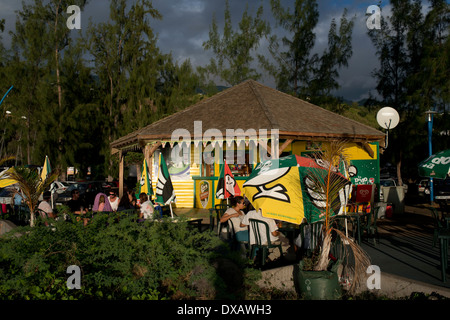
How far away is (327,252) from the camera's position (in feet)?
15.6

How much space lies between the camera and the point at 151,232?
18.9 feet

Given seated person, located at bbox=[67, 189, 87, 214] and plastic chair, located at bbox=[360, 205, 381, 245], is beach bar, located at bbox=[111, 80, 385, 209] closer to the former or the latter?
seated person, located at bbox=[67, 189, 87, 214]

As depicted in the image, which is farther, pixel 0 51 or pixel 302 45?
pixel 0 51

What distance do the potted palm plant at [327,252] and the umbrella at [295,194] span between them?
0.01 metres

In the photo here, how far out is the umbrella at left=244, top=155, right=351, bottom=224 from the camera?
505cm

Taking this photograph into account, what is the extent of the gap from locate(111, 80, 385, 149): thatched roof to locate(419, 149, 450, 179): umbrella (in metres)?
4.66

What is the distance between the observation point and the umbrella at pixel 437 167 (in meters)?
7.22

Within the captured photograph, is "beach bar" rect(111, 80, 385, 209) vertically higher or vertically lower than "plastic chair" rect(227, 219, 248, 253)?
higher

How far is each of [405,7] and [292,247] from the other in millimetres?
19647

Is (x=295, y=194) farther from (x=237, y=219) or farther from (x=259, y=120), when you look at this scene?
(x=259, y=120)

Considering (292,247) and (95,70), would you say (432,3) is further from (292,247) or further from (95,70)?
(95,70)

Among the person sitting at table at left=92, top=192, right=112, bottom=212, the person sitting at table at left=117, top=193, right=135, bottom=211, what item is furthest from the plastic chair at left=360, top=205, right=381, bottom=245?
the person sitting at table at left=92, top=192, right=112, bottom=212

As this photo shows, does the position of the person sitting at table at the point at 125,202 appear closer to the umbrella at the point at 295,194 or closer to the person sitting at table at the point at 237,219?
the person sitting at table at the point at 237,219
